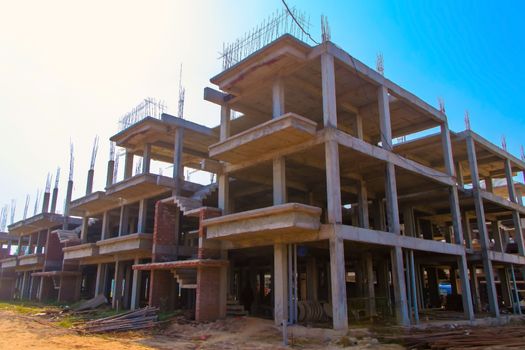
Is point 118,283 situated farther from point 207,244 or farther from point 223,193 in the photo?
point 223,193

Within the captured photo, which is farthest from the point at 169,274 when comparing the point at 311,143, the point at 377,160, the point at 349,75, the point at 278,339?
the point at 349,75

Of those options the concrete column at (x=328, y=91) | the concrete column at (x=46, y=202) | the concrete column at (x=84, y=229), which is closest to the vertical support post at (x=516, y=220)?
the concrete column at (x=328, y=91)

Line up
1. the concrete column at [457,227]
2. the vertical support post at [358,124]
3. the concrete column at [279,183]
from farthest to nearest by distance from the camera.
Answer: the vertical support post at [358,124], the concrete column at [457,227], the concrete column at [279,183]

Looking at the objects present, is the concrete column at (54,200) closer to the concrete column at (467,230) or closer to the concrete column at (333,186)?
the concrete column at (333,186)

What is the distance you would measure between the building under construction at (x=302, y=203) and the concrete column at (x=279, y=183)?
2.0 inches

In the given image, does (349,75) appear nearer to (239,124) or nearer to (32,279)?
(239,124)

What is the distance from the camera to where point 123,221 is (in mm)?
28766

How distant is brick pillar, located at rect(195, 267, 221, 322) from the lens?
18.6m

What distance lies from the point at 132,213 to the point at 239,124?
1183cm

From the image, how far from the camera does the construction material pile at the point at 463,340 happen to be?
13133mm

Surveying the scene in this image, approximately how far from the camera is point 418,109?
2317cm

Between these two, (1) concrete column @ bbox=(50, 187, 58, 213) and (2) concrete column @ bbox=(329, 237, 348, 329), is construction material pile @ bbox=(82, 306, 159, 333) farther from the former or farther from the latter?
(1) concrete column @ bbox=(50, 187, 58, 213)

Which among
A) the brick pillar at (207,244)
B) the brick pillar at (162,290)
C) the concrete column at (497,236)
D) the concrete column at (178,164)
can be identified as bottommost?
the brick pillar at (162,290)

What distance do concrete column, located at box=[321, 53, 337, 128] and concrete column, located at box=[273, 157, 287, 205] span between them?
2748mm
